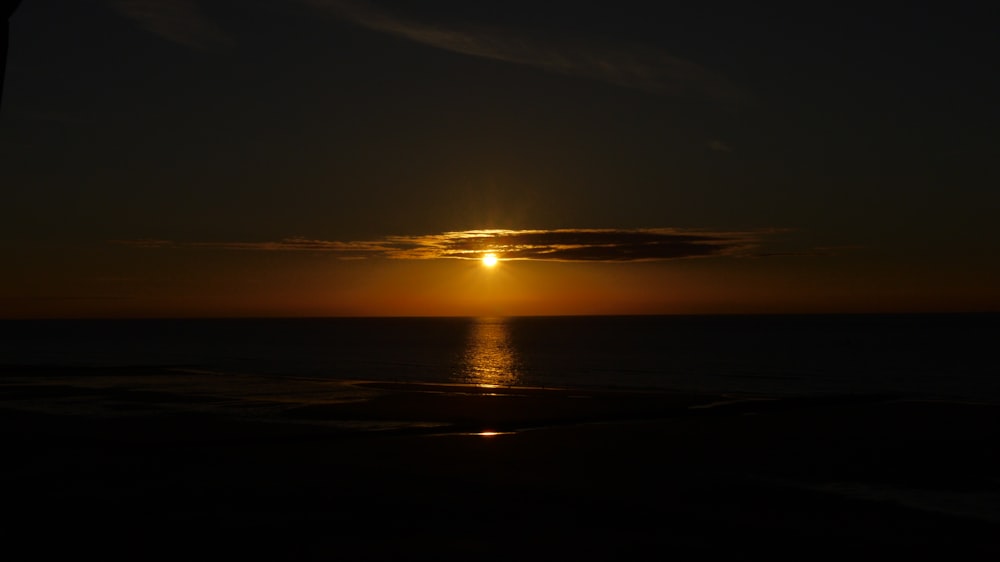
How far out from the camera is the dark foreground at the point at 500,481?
583 inches

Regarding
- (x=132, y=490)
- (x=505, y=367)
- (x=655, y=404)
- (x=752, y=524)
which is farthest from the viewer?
(x=505, y=367)

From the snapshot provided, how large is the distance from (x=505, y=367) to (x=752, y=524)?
217 feet

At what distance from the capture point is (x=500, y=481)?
2019cm

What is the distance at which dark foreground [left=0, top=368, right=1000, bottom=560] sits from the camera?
48.6ft

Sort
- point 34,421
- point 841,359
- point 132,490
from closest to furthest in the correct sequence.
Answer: point 132,490
point 34,421
point 841,359

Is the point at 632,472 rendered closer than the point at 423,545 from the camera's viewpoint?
No

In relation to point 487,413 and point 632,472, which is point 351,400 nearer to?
point 487,413

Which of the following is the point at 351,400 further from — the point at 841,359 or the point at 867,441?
the point at 841,359

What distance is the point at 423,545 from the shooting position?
14.5 meters

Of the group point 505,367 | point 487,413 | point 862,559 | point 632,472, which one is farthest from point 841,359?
point 862,559

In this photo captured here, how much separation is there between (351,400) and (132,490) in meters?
21.2

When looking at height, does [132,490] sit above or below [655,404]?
below

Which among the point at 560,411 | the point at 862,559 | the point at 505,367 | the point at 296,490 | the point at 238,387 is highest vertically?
the point at 505,367

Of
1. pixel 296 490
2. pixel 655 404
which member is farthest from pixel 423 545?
pixel 655 404
